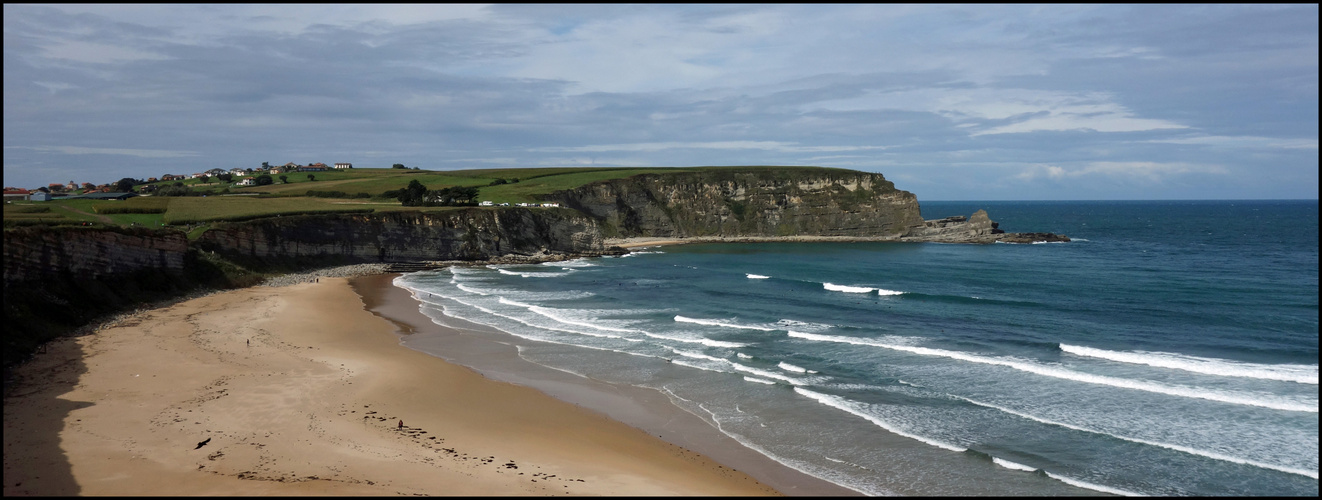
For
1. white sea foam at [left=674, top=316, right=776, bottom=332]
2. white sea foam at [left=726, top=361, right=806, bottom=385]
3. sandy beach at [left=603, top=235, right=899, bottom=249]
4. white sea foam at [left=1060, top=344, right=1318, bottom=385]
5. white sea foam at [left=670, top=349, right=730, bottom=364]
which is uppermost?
sandy beach at [left=603, top=235, right=899, bottom=249]

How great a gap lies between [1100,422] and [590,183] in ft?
262

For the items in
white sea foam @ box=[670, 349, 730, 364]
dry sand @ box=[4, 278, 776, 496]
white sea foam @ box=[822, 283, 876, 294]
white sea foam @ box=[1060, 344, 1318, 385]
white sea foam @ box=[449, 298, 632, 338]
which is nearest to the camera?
dry sand @ box=[4, 278, 776, 496]

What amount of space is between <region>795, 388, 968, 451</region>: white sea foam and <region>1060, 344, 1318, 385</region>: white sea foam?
38.6 feet

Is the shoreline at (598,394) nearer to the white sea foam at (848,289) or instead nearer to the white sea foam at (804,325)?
the white sea foam at (804,325)

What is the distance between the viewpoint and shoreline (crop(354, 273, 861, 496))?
16.7 metres

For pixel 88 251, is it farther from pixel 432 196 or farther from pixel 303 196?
pixel 432 196

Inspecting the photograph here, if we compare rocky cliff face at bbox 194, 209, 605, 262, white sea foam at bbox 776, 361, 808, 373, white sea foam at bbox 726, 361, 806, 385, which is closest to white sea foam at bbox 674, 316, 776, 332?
white sea foam at bbox 776, 361, 808, 373

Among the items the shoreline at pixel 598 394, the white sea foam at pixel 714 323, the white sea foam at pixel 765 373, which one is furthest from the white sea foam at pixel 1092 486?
the white sea foam at pixel 714 323

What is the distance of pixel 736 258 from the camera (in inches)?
2790

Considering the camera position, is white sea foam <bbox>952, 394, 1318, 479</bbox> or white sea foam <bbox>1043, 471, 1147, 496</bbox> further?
white sea foam <bbox>952, 394, 1318, 479</bbox>

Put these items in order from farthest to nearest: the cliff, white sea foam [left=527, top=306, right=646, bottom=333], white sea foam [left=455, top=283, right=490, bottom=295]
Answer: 1. the cliff
2. white sea foam [left=455, top=283, right=490, bottom=295]
3. white sea foam [left=527, top=306, right=646, bottom=333]

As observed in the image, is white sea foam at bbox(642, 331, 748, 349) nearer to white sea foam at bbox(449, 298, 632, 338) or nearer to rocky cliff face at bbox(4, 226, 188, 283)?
white sea foam at bbox(449, 298, 632, 338)

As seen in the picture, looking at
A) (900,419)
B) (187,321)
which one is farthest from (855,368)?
(187,321)

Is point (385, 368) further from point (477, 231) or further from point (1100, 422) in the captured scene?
point (477, 231)
